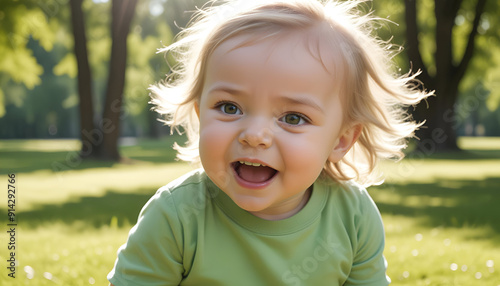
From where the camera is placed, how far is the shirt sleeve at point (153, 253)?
7.29 feet

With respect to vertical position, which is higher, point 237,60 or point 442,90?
point 237,60

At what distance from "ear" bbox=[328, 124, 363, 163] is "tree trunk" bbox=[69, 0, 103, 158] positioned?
13.9m

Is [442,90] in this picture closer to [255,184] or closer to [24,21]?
[24,21]

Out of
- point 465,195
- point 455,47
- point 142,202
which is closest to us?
point 142,202

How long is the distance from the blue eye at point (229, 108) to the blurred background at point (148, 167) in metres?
0.93

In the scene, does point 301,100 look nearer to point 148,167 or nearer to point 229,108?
point 229,108

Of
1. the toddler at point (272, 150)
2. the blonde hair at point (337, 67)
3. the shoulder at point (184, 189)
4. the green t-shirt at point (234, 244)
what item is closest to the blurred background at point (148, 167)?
the blonde hair at point (337, 67)

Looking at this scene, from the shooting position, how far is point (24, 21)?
15.2m

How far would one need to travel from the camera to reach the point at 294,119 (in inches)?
84.7

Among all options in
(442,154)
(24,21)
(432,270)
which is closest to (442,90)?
(442,154)

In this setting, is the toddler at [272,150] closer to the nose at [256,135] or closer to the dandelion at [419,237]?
the nose at [256,135]

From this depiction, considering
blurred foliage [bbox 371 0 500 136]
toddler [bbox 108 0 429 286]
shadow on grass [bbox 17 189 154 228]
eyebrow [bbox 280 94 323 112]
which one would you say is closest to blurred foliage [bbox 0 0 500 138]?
blurred foliage [bbox 371 0 500 136]

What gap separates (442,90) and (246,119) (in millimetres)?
17492

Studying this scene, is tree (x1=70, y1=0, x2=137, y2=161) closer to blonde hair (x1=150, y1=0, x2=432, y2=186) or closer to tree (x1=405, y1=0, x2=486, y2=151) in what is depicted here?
tree (x1=405, y1=0, x2=486, y2=151)
